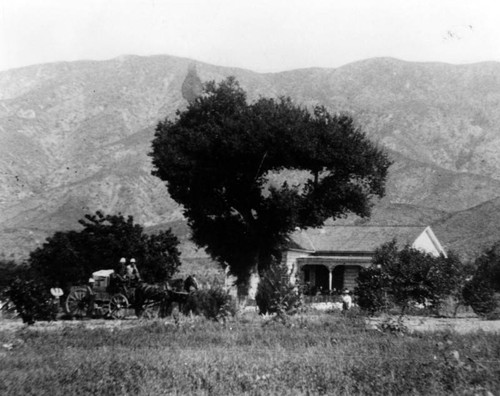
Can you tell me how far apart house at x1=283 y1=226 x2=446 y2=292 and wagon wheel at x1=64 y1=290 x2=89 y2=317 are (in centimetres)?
2126

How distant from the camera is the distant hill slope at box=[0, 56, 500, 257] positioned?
86.3 metres

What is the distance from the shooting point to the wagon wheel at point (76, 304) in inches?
853

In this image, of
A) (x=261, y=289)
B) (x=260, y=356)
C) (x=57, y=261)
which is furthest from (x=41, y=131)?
(x=260, y=356)

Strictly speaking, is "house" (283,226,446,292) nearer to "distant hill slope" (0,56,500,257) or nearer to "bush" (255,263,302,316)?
"bush" (255,263,302,316)

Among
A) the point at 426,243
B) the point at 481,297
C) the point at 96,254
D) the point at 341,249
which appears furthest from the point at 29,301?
the point at 426,243

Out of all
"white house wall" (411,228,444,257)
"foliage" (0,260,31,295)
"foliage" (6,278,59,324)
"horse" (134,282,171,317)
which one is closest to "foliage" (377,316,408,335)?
"horse" (134,282,171,317)

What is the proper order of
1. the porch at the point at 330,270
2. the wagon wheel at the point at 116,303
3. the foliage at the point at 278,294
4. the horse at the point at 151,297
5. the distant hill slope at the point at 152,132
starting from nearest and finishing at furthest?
the foliage at the point at 278,294
the horse at the point at 151,297
the wagon wheel at the point at 116,303
the porch at the point at 330,270
the distant hill slope at the point at 152,132

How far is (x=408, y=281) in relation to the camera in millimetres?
25047

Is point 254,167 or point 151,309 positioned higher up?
point 254,167

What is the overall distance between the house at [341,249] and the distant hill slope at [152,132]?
21697 millimetres

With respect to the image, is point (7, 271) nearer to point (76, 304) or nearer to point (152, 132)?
point (76, 304)

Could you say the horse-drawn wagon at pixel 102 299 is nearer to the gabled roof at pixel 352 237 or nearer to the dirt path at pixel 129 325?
the dirt path at pixel 129 325

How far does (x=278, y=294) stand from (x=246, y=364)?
387 inches

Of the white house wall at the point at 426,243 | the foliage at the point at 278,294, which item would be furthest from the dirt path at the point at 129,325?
the white house wall at the point at 426,243
